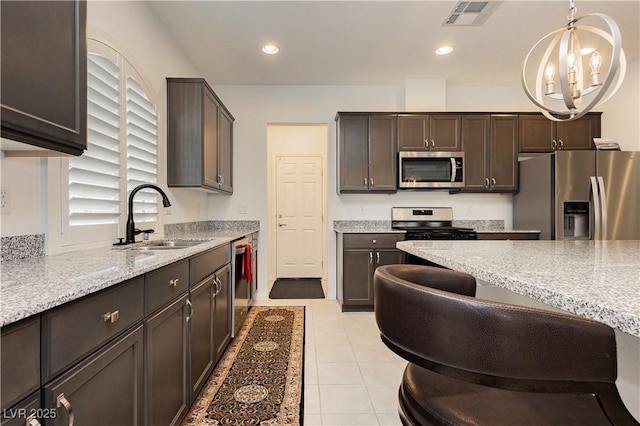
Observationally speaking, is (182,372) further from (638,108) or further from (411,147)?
(638,108)

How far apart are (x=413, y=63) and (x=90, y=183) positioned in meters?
3.25

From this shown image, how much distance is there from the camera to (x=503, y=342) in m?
0.51

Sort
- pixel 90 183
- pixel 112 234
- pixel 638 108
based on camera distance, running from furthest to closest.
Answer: pixel 638 108 → pixel 112 234 → pixel 90 183

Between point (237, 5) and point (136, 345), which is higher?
point (237, 5)

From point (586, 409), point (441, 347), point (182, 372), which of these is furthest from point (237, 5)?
point (586, 409)

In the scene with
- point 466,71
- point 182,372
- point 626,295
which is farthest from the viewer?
point 466,71

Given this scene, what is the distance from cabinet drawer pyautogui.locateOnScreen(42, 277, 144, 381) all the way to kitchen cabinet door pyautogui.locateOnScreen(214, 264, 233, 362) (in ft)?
3.66

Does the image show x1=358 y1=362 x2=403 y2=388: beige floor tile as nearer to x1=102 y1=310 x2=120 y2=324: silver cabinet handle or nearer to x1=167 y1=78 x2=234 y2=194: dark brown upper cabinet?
x1=102 y1=310 x2=120 y2=324: silver cabinet handle

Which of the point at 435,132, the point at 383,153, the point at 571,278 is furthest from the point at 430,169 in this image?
the point at 571,278

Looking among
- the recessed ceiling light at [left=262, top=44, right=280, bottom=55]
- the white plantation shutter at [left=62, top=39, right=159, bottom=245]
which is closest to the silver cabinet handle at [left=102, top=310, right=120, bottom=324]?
the white plantation shutter at [left=62, top=39, right=159, bottom=245]

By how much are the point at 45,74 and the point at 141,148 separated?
139 cm

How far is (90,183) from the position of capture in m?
1.80

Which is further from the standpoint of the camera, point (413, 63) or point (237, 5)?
point (413, 63)

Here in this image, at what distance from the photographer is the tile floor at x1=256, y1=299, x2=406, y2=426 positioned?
1788mm
